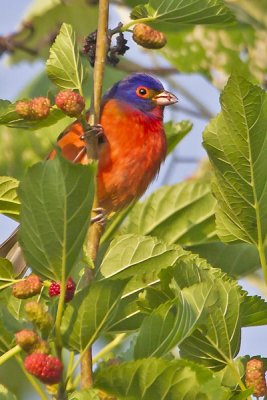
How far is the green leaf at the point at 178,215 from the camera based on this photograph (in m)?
4.82

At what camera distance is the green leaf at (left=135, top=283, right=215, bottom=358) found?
287 centimetres

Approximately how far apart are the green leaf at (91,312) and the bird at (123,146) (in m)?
2.24

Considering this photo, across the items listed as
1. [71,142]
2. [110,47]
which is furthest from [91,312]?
[71,142]

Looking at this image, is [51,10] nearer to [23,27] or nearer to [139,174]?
[23,27]

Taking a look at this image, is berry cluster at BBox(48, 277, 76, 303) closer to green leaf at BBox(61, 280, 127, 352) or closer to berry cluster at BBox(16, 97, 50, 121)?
green leaf at BBox(61, 280, 127, 352)

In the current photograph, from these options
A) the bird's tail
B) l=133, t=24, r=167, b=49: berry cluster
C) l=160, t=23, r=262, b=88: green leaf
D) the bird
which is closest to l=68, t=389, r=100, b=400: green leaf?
l=133, t=24, r=167, b=49: berry cluster

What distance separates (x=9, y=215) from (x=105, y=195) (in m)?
1.92

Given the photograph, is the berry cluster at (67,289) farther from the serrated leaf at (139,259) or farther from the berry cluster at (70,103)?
the berry cluster at (70,103)

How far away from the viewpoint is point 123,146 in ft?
18.1

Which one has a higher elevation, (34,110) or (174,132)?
(174,132)

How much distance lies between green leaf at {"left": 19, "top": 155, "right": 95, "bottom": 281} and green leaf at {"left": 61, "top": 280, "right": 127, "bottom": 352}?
0.12 meters

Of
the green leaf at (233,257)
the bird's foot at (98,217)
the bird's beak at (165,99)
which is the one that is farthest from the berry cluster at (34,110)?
the bird's beak at (165,99)

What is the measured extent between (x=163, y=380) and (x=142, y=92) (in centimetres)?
376

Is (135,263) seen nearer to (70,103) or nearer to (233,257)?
(70,103)
